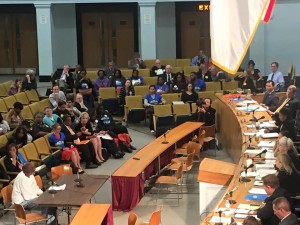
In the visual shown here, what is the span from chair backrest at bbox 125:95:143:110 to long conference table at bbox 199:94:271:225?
6.98ft

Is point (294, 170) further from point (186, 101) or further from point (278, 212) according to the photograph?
point (186, 101)

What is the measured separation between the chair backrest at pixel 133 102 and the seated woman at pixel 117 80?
1341mm

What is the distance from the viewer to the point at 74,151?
42.8 feet

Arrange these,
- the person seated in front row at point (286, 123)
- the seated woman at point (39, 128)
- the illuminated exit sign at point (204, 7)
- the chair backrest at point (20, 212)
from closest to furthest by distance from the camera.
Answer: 1. the chair backrest at point (20, 212)
2. the person seated in front row at point (286, 123)
3. the seated woman at point (39, 128)
4. the illuminated exit sign at point (204, 7)

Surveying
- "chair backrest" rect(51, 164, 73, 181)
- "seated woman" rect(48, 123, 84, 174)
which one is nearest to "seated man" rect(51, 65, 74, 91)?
"seated woman" rect(48, 123, 84, 174)

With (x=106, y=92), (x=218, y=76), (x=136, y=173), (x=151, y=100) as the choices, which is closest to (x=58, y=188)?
(x=136, y=173)

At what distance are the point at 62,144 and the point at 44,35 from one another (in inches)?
393

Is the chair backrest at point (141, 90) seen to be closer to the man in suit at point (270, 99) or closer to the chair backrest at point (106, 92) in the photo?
the chair backrest at point (106, 92)

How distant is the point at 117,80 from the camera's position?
736 inches

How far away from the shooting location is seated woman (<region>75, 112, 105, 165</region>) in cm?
1403

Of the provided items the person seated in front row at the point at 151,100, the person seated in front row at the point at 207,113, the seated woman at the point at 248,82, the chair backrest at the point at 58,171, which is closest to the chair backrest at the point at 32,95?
the person seated in front row at the point at 151,100

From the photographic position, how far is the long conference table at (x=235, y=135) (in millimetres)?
8789

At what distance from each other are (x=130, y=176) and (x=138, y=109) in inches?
242

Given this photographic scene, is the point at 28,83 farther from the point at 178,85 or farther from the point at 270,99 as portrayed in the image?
the point at 270,99
